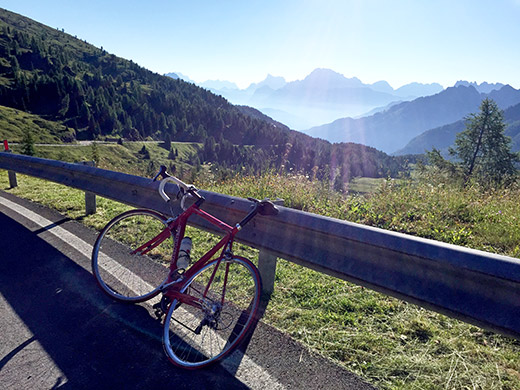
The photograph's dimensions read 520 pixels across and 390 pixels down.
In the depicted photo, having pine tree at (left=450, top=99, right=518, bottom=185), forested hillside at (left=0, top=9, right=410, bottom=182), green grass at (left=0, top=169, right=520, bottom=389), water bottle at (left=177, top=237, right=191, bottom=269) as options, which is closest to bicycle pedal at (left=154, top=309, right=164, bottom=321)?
water bottle at (left=177, top=237, right=191, bottom=269)

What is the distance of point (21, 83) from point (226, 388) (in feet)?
506

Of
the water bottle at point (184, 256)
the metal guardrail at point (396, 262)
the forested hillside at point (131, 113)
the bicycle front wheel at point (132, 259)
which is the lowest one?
the forested hillside at point (131, 113)

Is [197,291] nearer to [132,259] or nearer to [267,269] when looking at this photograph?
[267,269]

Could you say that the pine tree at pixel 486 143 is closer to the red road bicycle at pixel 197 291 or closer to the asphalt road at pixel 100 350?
the red road bicycle at pixel 197 291

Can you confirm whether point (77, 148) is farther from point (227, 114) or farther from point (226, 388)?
point (226, 388)

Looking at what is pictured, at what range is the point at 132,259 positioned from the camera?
384cm

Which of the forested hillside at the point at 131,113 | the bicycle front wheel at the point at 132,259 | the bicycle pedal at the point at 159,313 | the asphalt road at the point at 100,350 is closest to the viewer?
the asphalt road at the point at 100,350

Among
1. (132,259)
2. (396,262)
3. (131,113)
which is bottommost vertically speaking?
(131,113)

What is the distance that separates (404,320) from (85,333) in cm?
284

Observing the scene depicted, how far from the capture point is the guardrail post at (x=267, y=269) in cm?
321

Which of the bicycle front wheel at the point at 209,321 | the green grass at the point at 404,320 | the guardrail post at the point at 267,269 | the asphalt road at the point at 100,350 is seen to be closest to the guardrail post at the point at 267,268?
the guardrail post at the point at 267,269

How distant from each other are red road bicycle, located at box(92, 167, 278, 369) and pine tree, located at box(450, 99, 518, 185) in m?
34.9

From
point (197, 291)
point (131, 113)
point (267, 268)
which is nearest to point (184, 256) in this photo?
point (197, 291)

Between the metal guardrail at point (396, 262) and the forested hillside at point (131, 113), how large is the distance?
4046 inches
